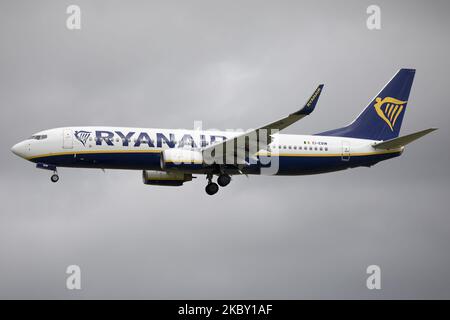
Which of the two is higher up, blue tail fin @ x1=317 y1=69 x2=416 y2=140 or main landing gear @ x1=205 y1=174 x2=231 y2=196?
blue tail fin @ x1=317 y1=69 x2=416 y2=140

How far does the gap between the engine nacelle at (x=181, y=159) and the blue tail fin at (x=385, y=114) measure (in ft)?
38.4

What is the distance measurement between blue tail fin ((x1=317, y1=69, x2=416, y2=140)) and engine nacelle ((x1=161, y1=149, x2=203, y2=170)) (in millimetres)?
11709

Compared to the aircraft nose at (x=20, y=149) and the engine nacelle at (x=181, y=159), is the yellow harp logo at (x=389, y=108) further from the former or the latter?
the aircraft nose at (x=20, y=149)

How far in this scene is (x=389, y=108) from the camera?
79.5 meters

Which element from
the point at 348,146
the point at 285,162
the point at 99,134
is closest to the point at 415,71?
the point at 348,146

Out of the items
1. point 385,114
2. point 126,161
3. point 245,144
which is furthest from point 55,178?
point 385,114

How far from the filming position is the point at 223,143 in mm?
68500

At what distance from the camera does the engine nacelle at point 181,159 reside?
68.0 meters

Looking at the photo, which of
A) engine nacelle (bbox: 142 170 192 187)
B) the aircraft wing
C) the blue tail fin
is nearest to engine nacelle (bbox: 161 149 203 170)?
the aircraft wing

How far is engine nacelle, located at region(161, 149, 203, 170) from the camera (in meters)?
68.0

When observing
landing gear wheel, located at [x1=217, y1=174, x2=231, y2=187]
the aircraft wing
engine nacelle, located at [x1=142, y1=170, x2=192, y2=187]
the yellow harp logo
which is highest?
the yellow harp logo

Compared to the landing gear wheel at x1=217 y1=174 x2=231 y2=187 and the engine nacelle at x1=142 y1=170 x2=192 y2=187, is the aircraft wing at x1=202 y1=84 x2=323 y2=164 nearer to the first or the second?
the landing gear wheel at x1=217 y1=174 x2=231 y2=187

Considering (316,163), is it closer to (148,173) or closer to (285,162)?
(285,162)

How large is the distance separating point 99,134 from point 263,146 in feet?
38.0
